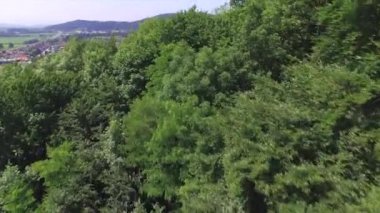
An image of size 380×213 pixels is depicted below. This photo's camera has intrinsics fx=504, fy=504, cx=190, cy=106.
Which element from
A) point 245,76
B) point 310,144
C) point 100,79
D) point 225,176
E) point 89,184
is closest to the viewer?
point 310,144

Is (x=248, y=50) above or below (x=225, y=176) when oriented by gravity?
above

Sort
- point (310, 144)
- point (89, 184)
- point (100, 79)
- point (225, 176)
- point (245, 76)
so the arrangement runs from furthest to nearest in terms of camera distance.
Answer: point (100, 79), point (89, 184), point (245, 76), point (225, 176), point (310, 144)

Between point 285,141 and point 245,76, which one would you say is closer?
point 285,141

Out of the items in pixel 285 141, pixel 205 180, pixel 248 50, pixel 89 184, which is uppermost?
pixel 248 50

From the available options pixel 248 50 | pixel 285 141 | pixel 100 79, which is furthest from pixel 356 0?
pixel 100 79

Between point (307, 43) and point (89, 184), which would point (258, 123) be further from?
point (89, 184)

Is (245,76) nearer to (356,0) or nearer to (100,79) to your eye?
(356,0)
